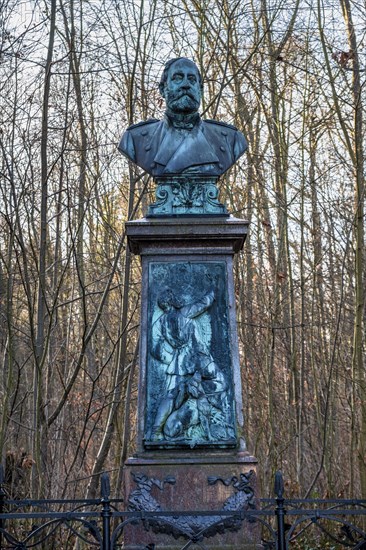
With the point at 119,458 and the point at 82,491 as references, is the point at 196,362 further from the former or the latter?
the point at 82,491

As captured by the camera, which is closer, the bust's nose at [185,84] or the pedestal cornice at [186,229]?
the pedestal cornice at [186,229]

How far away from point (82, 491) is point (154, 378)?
6497 mm

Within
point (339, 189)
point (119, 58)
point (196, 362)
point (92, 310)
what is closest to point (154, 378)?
point (196, 362)

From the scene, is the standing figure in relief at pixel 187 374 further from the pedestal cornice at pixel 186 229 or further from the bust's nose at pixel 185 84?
the bust's nose at pixel 185 84

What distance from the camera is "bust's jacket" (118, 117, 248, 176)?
684 centimetres

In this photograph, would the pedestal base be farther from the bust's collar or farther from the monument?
the bust's collar

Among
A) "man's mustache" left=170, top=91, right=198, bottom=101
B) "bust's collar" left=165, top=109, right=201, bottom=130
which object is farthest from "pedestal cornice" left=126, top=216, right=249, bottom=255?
"man's mustache" left=170, top=91, right=198, bottom=101

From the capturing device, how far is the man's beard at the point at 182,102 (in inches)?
272

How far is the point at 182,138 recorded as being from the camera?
6.99 meters

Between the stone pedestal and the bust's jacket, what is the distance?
0.44 metres

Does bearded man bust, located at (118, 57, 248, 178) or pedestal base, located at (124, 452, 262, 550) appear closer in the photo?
pedestal base, located at (124, 452, 262, 550)

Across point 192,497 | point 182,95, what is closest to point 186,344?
point 192,497

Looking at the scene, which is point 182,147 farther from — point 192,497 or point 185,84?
point 192,497

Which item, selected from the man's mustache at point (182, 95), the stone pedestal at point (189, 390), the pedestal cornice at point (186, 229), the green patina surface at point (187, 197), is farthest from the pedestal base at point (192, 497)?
the man's mustache at point (182, 95)
